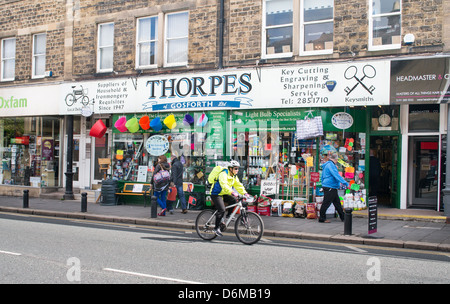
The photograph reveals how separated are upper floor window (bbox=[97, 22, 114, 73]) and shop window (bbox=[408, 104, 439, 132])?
11034 mm

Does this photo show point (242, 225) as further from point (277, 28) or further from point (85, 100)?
point (85, 100)

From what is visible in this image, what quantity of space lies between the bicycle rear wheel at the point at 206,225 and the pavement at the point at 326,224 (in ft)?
5.70

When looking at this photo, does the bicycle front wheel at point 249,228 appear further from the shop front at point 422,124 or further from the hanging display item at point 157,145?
the hanging display item at point 157,145

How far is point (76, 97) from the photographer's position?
18.7 meters

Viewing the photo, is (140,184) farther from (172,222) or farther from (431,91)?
(431,91)

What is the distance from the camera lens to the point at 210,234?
10.3 meters

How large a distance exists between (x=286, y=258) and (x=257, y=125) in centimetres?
750

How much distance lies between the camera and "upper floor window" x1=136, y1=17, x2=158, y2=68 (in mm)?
17469

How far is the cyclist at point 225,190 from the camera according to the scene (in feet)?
32.6

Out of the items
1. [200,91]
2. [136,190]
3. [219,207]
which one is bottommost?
[136,190]

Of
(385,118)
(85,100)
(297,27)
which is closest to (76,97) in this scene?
(85,100)

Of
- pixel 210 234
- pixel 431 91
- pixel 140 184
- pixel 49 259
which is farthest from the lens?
pixel 140 184

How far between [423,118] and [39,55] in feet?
50.5
